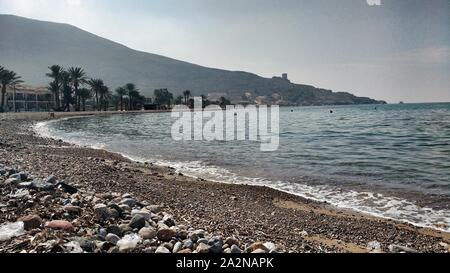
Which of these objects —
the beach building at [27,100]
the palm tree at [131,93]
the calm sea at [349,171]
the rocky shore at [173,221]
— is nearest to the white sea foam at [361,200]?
the calm sea at [349,171]

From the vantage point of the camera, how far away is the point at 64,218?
5.80 meters

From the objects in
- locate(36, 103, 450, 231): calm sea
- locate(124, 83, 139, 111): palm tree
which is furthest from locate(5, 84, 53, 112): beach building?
locate(36, 103, 450, 231): calm sea

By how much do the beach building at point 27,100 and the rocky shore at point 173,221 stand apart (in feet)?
408

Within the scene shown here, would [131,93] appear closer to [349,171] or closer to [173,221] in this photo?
[349,171]

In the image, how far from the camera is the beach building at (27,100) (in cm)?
11797

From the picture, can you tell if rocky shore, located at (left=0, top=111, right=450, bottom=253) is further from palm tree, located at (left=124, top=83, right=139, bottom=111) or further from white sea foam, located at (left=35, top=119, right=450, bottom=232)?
palm tree, located at (left=124, top=83, right=139, bottom=111)

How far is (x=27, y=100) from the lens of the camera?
126 metres

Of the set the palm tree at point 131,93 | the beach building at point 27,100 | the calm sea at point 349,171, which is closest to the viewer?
the calm sea at point 349,171

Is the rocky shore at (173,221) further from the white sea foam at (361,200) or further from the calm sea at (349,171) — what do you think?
the calm sea at (349,171)

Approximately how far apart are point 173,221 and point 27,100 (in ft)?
465

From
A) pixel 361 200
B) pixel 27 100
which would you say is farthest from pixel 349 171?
pixel 27 100

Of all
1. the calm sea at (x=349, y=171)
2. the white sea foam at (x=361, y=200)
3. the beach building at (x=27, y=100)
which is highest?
the beach building at (x=27, y=100)
